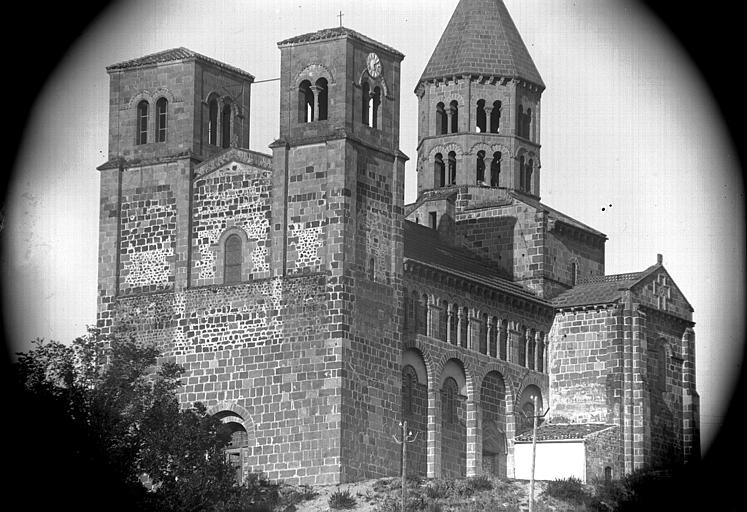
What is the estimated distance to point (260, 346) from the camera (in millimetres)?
84688

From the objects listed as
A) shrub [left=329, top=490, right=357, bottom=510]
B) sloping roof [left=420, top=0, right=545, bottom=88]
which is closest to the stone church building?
shrub [left=329, top=490, right=357, bottom=510]

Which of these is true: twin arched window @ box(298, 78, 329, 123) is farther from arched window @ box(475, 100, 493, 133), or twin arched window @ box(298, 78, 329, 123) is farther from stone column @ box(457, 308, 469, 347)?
arched window @ box(475, 100, 493, 133)

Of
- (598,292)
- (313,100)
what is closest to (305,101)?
(313,100)

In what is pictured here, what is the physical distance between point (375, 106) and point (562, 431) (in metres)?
16.0

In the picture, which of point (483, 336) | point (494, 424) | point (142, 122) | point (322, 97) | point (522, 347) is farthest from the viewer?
point (522, 347)

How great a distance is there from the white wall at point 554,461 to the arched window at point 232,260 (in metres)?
14.3

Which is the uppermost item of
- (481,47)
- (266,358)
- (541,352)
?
(481,47)

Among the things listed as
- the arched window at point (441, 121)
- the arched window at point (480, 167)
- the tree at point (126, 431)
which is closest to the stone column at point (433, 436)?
the tree at point (126, 431)

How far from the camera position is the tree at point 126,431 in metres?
72.7

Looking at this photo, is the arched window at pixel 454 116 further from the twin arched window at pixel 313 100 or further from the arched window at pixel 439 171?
the twin arched window at pixel 313 100

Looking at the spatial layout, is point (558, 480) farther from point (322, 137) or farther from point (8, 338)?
point (8, 338)

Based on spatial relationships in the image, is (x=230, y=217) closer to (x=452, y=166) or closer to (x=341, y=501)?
(x=341, y=501)

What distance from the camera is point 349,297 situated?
274 ft

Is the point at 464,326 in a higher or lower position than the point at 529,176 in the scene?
lower
